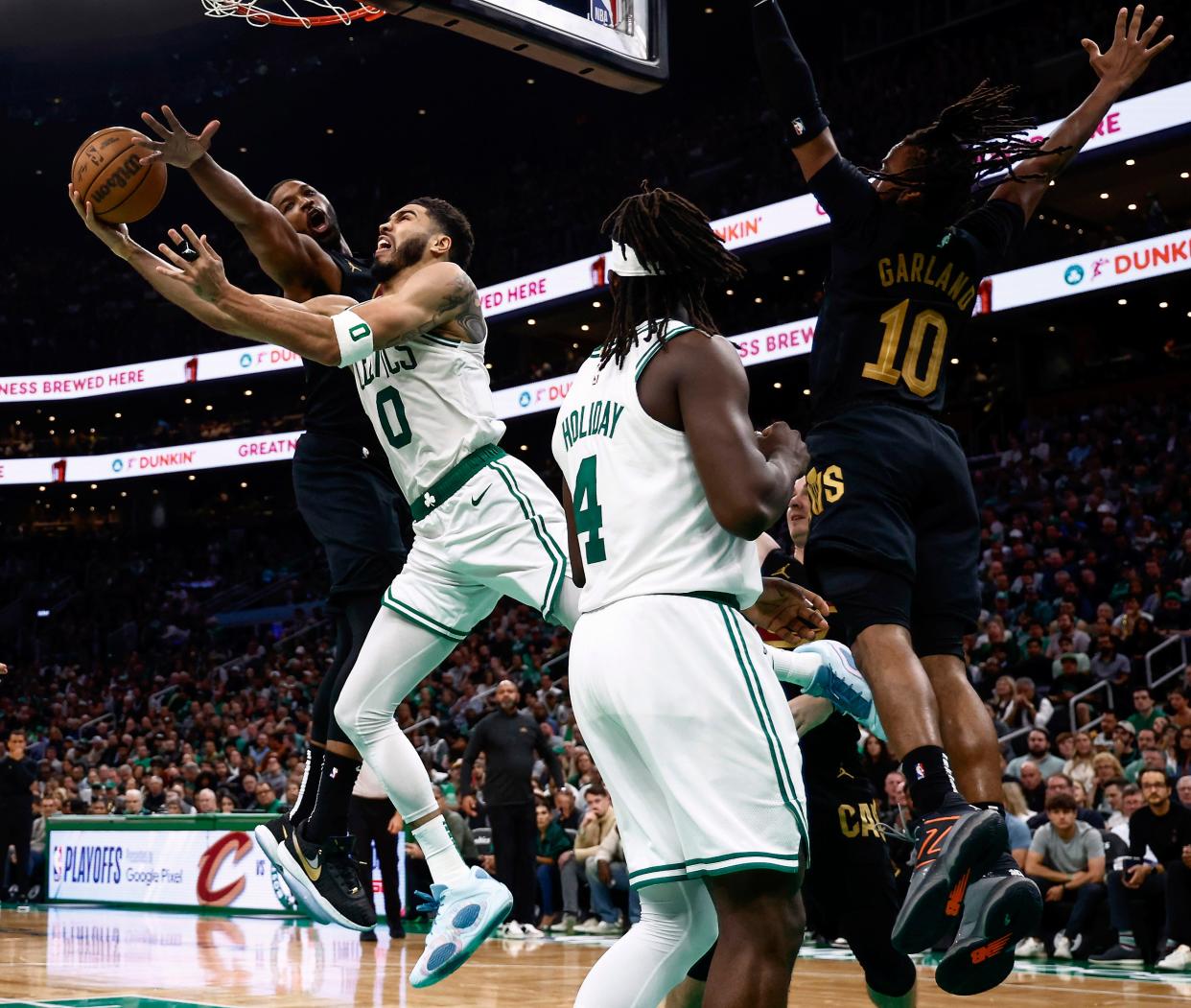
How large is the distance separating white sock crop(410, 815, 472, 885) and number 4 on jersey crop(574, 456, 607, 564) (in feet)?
5.95

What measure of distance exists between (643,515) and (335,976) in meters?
6.67

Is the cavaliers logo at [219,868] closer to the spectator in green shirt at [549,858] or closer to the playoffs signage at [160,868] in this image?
the playoffs signage at [160,868]

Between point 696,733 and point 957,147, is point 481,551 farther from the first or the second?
point 957,147

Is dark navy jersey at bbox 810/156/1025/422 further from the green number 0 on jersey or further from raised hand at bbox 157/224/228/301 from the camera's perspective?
raised hand at bbox 157/224/228/301

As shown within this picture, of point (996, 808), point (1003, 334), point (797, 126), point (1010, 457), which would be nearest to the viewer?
point (996, 808)

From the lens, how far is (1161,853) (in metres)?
9.60

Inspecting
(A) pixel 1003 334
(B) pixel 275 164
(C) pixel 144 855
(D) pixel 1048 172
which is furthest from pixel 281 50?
(D) pixel 1048 172

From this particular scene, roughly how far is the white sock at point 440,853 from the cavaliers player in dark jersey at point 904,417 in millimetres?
1698

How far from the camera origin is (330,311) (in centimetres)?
466

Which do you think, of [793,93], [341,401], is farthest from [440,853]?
[793,93]

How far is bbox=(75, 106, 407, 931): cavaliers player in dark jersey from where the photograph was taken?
4.98 m

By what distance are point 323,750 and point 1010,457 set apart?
18.8 m

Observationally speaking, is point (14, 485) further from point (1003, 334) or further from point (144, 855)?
point (1003, 334)

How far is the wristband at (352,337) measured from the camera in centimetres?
437
